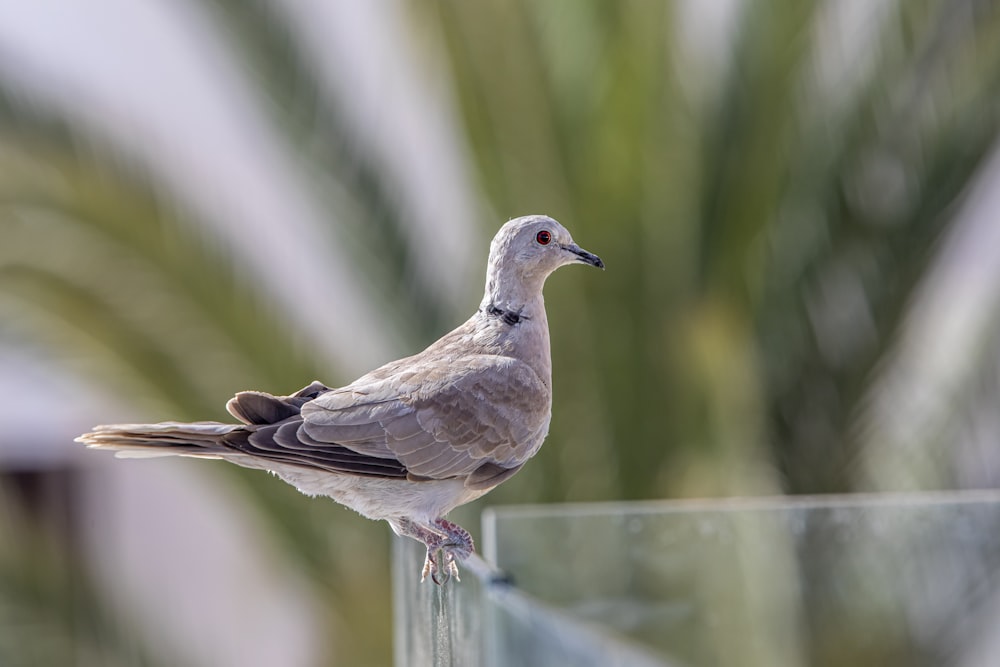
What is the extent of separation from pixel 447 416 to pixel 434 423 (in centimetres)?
3

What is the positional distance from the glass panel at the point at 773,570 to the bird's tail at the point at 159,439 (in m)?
1.44

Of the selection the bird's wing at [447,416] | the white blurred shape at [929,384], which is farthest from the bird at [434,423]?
the white blurred shape at [929,384]

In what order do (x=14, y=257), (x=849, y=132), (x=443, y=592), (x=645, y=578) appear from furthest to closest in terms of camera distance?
(x=849, y=132) < (x=14, y=257) < (x=645, y=578) < (x=443, y=592)

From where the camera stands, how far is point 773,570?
396 cm

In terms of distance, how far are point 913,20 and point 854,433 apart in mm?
1718

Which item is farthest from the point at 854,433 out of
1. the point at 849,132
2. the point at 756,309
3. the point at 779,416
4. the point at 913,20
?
the point at 913,20

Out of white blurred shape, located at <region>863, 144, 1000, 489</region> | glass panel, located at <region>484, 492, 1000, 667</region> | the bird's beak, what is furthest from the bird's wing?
white blurred shape, located at <region>863, 144, 1000, 489</region>

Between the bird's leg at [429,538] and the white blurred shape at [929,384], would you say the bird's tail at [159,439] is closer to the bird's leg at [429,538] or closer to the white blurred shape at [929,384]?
the bird's leg at [429,538]

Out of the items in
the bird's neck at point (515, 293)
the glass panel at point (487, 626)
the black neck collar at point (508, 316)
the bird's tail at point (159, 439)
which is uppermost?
the bird's neck at point (515, 293)

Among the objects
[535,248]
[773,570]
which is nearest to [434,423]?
[535,248]

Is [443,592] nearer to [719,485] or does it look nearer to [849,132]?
[719,485]

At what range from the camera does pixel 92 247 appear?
4945 mm

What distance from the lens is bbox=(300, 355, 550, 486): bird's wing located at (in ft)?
7.39

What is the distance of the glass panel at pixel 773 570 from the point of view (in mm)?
3631
